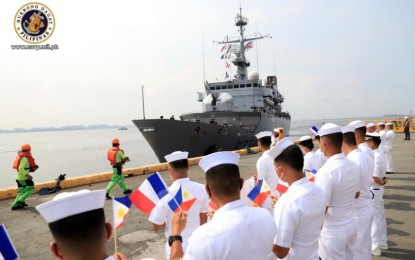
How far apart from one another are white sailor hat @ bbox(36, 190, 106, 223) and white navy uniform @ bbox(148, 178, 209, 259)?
4.22ft

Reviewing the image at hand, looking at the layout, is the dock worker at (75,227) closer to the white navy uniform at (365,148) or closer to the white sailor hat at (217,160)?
the white sailor hat at (217,160)

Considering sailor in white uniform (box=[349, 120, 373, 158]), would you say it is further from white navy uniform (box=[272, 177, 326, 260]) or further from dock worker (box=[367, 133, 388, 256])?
white navy uniform (box=[272, 177, 326, 260])

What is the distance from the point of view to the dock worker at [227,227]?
5.50ft

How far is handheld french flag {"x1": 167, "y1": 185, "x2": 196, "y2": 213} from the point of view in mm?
2664

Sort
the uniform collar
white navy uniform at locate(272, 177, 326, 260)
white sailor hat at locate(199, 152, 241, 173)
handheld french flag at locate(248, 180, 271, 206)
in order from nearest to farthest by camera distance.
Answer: the uniform collar → white sailor hat at locate(199, 152, 241, 173) → white navy uniform at locate(272, 177, 326, 260) → handheld french flag at locate(248, 180, 271, 206)

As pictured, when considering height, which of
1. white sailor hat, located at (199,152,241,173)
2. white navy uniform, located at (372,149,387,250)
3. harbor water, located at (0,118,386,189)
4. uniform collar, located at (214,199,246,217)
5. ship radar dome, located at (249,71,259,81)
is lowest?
harbor water, located at (0,118,386,189)

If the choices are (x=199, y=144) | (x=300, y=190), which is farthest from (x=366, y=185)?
(x=199, y=144)

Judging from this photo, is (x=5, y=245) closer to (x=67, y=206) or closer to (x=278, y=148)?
(x=67, y=206)

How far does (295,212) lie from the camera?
225cm

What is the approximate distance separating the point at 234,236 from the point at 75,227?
2.74ft

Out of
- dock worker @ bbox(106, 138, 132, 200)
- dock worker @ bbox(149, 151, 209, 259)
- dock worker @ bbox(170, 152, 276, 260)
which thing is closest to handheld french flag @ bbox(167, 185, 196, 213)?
Result: dock worker @ bbox(149, 151, 209, 259)

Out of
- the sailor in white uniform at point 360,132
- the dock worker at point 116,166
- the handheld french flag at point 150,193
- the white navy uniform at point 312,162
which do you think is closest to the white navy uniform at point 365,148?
the sailor in white uniform at point 360,132

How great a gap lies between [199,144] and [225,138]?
177 cm

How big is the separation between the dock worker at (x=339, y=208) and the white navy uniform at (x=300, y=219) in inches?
27.1
